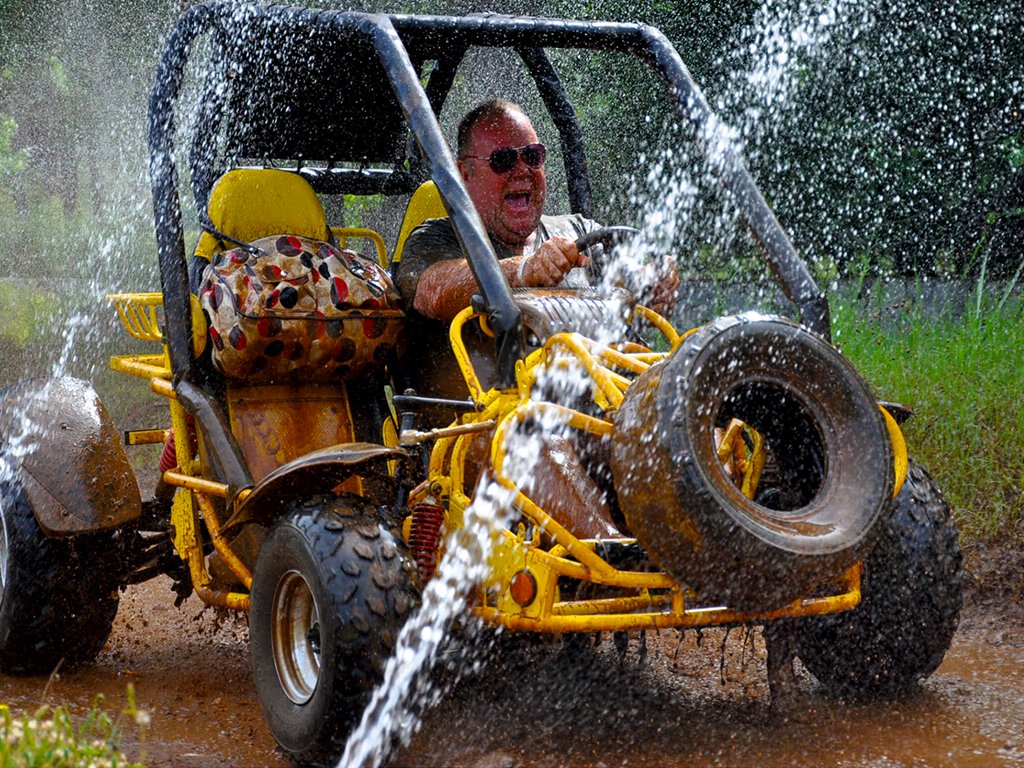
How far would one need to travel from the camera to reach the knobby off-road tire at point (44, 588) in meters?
4.40

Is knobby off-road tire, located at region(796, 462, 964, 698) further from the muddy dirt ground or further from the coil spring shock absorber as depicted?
the coil spring shock absorber

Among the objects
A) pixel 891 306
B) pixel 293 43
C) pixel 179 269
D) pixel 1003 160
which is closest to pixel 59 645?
pixel 179 269

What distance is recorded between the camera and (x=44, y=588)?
4418 millimetres

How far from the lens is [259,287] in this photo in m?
4.09

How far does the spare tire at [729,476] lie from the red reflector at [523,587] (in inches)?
11.2

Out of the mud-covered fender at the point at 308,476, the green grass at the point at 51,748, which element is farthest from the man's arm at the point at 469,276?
the green grass at the point at 51,748

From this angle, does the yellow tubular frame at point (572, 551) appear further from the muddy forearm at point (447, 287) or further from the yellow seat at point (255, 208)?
the yellow seat at point (255, 208)

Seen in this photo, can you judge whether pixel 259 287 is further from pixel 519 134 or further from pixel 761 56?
pixel 761 56

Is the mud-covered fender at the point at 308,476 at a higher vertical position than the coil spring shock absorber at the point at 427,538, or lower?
higher

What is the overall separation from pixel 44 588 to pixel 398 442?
1363 mm

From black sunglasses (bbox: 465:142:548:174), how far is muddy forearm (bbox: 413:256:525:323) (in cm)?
39

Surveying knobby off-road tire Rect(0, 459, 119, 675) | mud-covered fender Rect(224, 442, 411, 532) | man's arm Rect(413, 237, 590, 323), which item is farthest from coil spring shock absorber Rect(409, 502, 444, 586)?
knobby off-road tire Rect(0, 459, 119, 675)

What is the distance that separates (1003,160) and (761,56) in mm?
1678

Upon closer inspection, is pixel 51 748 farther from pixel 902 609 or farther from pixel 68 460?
pixel 902 609
